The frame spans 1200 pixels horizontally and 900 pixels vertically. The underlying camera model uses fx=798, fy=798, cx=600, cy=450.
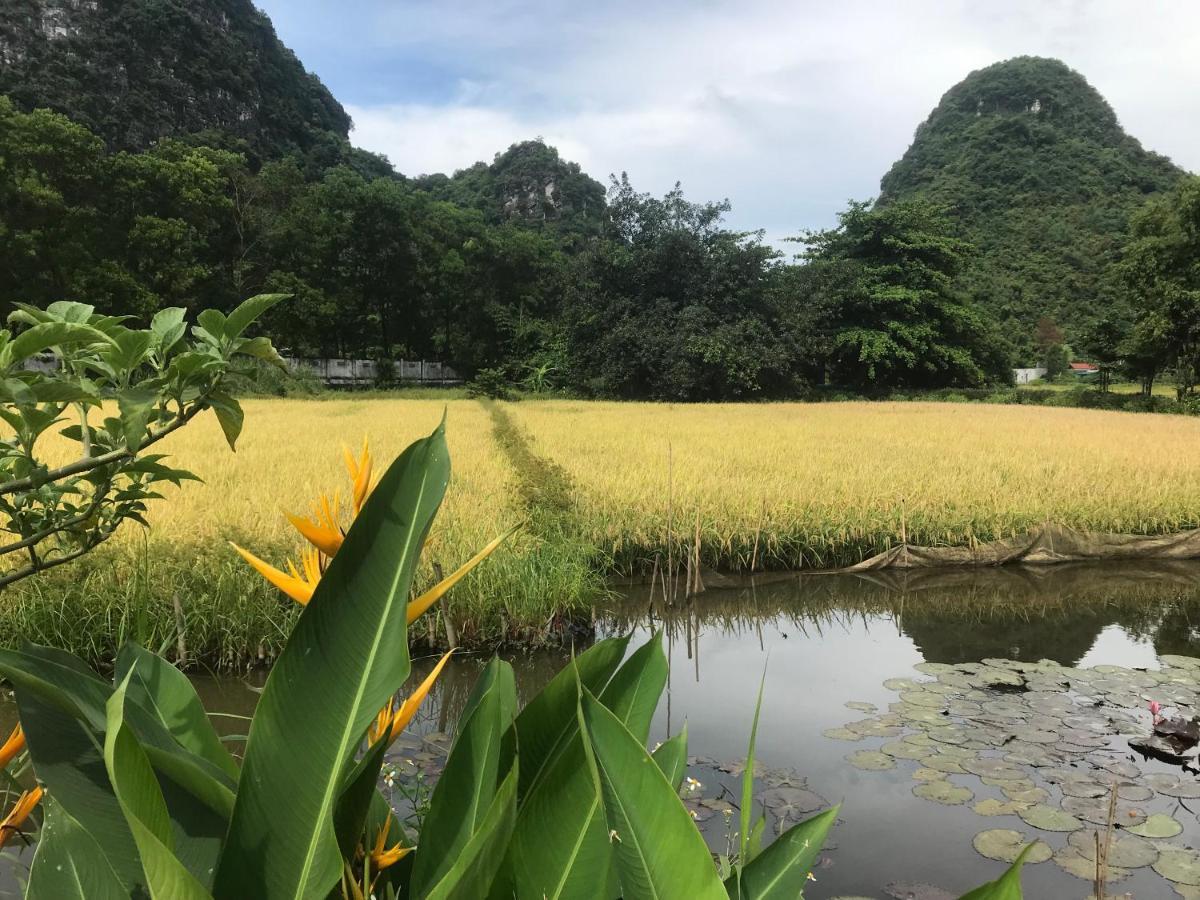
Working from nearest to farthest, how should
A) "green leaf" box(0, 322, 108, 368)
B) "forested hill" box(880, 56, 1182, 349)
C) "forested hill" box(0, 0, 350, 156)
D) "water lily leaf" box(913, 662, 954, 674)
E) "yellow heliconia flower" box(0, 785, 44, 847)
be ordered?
"yellow heliconia flower" box(0, 785, 44, 847)
"green leaf" box(0, 322, 108, 368)
"water lily leaf" box(913, 662, 954, 674)
"forested hill" box(0, 0, 350, 156)
"forested hill" box(880, 56, 1182, 349)

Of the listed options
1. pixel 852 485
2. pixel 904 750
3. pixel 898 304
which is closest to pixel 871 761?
pixel 904 750

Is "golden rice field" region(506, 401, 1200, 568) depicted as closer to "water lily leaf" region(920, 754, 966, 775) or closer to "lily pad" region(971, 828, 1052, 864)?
"water lily leaf" region(920, 754, 966, 775)

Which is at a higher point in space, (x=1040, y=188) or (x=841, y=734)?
(x=1040, y=188)

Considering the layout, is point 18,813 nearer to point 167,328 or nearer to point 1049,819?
point 167,328

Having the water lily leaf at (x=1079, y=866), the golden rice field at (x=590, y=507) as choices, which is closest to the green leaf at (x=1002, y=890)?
the golden rice field at (x=590, y=507)

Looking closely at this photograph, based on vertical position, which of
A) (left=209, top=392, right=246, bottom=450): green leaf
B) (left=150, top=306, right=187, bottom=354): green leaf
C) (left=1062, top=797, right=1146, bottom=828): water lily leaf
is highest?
(left=150, top=306, right=187, bottom=354): green leaf

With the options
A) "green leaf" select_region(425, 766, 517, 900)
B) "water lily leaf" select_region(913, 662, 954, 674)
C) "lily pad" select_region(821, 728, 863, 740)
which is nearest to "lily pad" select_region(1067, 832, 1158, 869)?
"lily pad" select_region(821, 728, 863, 740)

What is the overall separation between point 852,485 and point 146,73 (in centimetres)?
3139

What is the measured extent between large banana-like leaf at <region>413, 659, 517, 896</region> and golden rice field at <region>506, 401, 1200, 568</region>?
408cm

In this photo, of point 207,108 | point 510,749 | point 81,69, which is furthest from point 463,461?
point 207,108

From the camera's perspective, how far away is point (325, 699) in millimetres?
470

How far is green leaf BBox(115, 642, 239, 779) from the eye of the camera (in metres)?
0.58

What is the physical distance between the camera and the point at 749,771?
0.52 m

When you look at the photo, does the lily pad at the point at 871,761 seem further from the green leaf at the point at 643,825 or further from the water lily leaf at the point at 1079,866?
the green leaf at the point at 643,825
